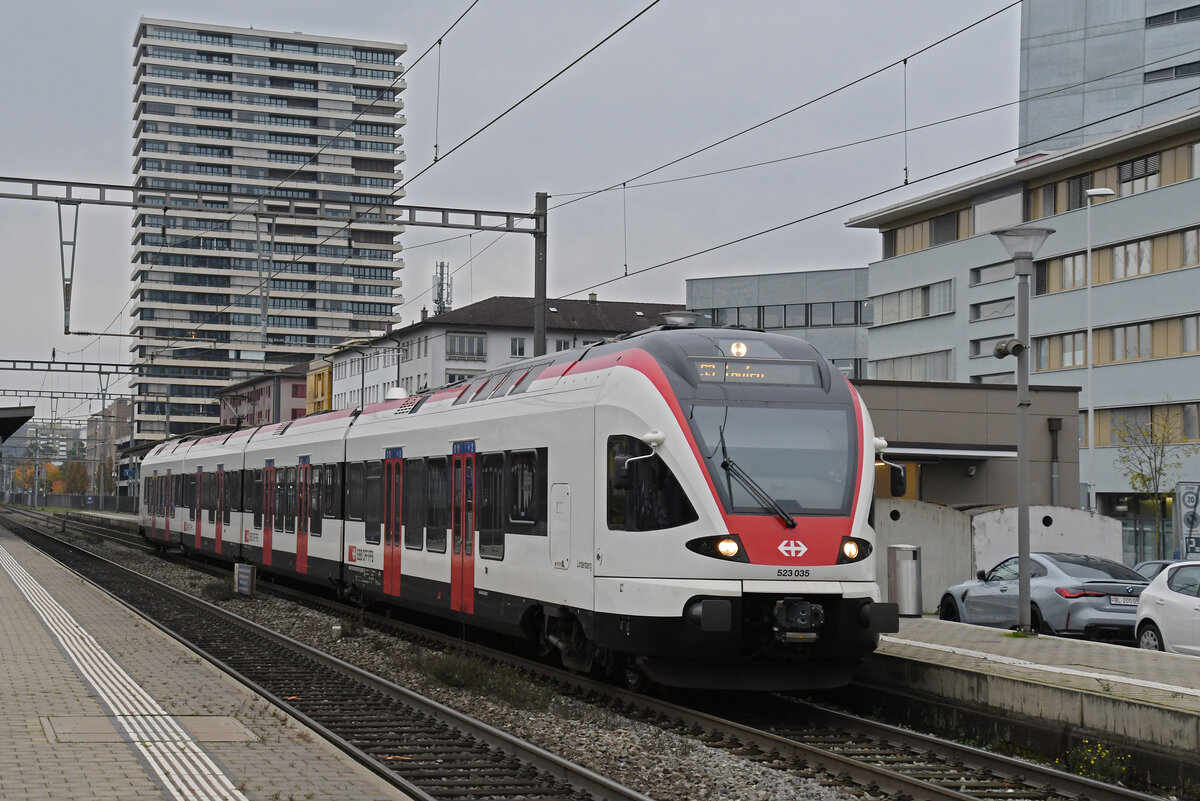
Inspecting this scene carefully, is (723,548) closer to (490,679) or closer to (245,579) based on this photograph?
(490,679)

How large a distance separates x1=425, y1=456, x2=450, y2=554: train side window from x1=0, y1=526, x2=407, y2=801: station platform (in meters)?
3.30

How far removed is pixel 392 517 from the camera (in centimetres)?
2064

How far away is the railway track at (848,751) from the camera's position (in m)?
9.71

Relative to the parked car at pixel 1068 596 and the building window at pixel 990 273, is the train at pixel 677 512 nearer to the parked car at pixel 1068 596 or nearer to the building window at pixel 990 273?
the parked car at pixel 1068 596

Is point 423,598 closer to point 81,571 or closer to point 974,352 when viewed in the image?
point 81,571

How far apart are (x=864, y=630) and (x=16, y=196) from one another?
16.7 meters

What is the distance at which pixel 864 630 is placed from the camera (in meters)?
12.9

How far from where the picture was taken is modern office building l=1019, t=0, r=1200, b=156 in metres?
66.9

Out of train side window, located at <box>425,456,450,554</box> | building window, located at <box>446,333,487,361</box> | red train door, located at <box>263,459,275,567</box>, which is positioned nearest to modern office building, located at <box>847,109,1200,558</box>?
red train door, located at <box>263,459,275,567</box>

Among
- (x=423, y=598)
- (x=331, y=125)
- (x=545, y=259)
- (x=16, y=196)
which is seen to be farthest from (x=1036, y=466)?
(x=331, y=125)

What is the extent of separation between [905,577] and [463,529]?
5230mm

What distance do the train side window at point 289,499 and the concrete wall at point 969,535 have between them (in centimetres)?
1074

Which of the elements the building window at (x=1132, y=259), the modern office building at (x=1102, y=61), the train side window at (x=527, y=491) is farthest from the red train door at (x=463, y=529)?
the modern office building at (x=1102, y=61)

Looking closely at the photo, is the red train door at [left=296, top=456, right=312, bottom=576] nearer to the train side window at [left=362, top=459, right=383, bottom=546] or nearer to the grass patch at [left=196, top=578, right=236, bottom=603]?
the grass patch at [left=196, top=578, right=236, bottom=603]
